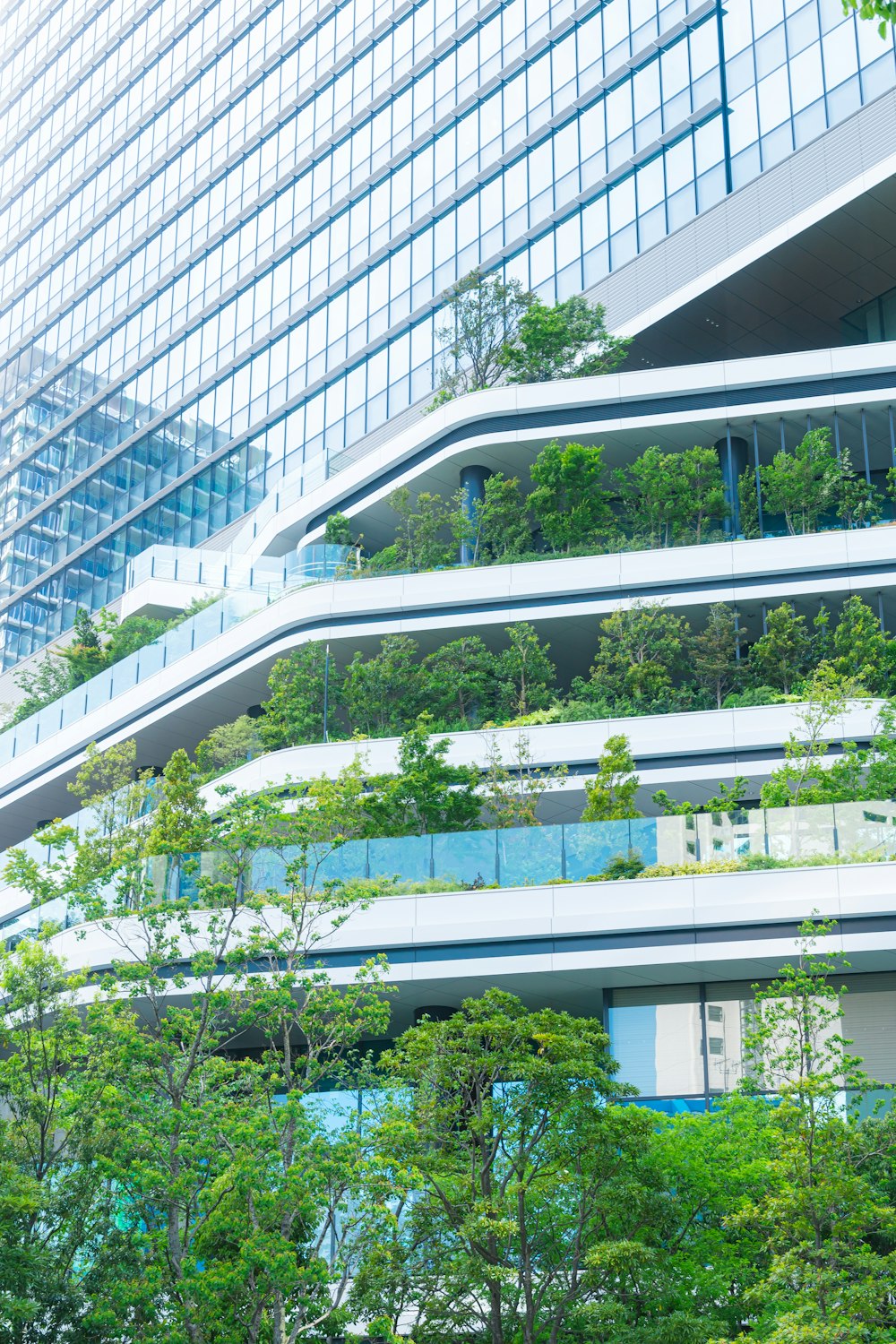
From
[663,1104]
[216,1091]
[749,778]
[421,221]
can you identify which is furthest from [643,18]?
[216,1091]

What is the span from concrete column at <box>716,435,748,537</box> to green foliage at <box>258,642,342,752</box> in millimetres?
9866

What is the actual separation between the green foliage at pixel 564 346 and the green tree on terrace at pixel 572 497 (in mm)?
3412

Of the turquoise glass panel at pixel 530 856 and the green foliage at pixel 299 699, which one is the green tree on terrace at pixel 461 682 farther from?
the turquoise glass panel at pixel 530 856

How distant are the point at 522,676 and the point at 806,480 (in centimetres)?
766

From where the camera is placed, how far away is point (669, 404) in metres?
37.9

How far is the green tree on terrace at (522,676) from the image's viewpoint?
34.7m

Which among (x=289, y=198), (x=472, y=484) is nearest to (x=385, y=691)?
(x=472, y=484)

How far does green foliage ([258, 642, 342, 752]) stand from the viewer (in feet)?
116

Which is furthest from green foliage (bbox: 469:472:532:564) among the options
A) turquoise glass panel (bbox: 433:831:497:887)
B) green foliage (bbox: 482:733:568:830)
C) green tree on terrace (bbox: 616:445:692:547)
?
turquoise glass panel (bbox: 433:831:497:887)

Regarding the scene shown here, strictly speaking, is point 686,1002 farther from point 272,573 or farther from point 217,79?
point 217,79

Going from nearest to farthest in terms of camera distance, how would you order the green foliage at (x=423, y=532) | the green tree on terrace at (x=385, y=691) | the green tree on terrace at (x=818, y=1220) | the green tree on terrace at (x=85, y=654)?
the green tree on terrace at (x=818, y=1220) → the green tree on terrace at (x=385, y=691) → the green foliage at (x=423, y=532) → the green tree on terrace at (x=85, y=654)

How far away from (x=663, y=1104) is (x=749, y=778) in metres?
9.24

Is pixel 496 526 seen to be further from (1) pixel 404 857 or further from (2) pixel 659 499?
(1) pixel 404 857

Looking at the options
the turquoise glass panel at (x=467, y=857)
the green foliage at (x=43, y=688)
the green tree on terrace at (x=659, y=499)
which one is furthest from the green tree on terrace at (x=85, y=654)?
the turquoise glass panel at (x=467, y=857)
